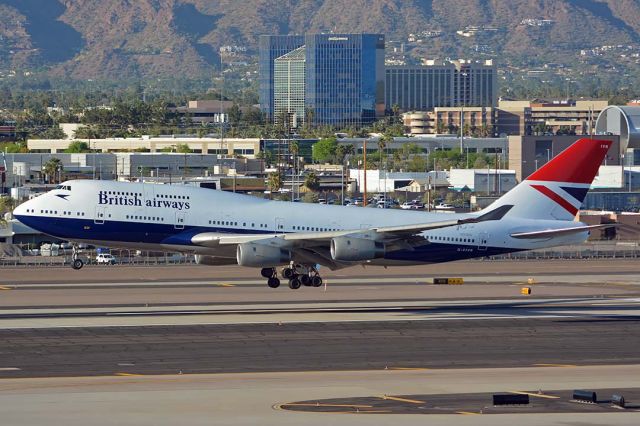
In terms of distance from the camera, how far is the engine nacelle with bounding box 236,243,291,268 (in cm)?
7106

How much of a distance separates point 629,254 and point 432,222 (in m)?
48.2

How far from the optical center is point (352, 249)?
235ft

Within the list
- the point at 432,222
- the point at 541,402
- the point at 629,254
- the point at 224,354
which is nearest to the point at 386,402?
the point at 541,402

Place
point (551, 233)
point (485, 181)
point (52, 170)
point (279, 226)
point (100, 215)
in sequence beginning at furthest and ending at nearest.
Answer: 1. point (485, 181)
2. point (52, 170)
3. point (551, 233)
4. point (279, 226)
5. point (100, 215)

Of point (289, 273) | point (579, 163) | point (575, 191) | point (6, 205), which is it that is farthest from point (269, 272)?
point (6, 205)

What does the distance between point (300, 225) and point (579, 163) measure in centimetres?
1522

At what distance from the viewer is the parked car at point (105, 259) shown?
114 metres

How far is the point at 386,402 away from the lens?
47312 millimetres

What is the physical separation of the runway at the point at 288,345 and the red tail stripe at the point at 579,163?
6842 millimetres

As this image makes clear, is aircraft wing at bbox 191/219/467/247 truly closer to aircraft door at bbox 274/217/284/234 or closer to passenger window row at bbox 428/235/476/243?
aircraft door at bbox 274/217/284/234

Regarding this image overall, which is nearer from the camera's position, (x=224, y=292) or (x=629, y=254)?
(x=224, y=292)

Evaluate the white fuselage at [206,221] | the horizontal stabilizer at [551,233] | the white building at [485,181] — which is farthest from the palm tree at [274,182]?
the horizontal stabilizer at [551,233]

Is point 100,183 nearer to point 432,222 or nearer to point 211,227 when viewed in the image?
point 211,227

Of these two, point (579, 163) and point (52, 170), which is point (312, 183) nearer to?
point (52, 170)
